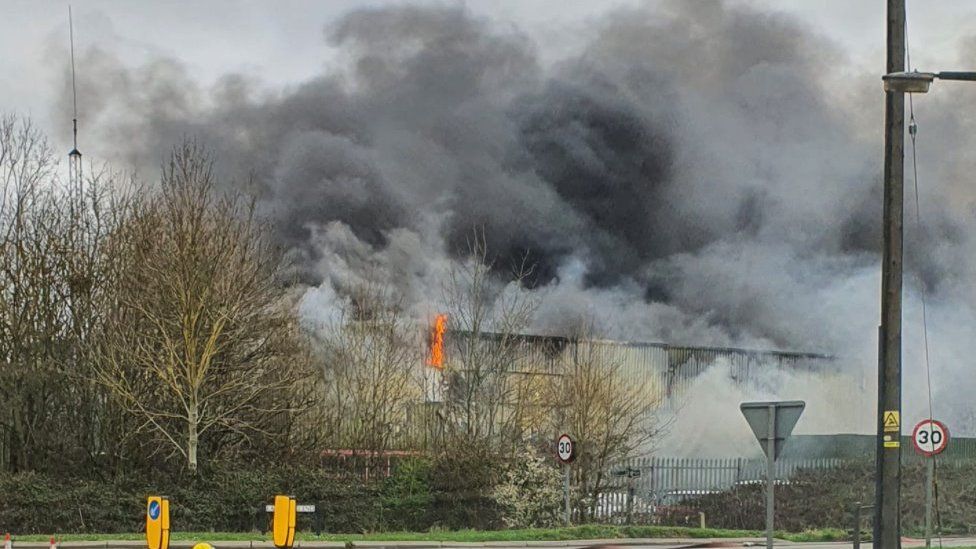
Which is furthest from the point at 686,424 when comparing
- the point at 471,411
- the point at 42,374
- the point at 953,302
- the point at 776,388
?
the point at 42,374

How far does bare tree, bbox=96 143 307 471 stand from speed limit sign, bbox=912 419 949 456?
1820cm

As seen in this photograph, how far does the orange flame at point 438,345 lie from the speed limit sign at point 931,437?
22020 millimetres

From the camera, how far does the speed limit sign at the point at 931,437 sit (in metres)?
23.8

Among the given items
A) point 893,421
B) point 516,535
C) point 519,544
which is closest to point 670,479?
point 516,535

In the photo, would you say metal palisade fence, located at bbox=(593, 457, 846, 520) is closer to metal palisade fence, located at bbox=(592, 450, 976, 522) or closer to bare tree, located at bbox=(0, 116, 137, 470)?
metal palisade fence, located at bbox=(592, 450, 976, 522)

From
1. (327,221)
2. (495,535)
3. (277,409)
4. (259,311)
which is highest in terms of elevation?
(327,221)

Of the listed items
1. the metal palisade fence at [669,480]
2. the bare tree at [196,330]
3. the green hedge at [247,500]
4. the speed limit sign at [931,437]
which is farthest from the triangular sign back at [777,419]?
the bare tree at [196,330]

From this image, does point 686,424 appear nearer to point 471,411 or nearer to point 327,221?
point 471,411

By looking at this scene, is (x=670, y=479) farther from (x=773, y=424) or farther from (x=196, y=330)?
(x=773, y=424)

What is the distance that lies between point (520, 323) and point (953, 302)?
2001 centimetres

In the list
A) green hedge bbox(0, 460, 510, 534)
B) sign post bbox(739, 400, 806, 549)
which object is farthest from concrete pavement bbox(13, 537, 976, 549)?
sign post bbox(739, 400, 806, 549)

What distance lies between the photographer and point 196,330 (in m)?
35.1

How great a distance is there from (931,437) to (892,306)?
28.7 ft

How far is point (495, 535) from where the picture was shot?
30406 mm
